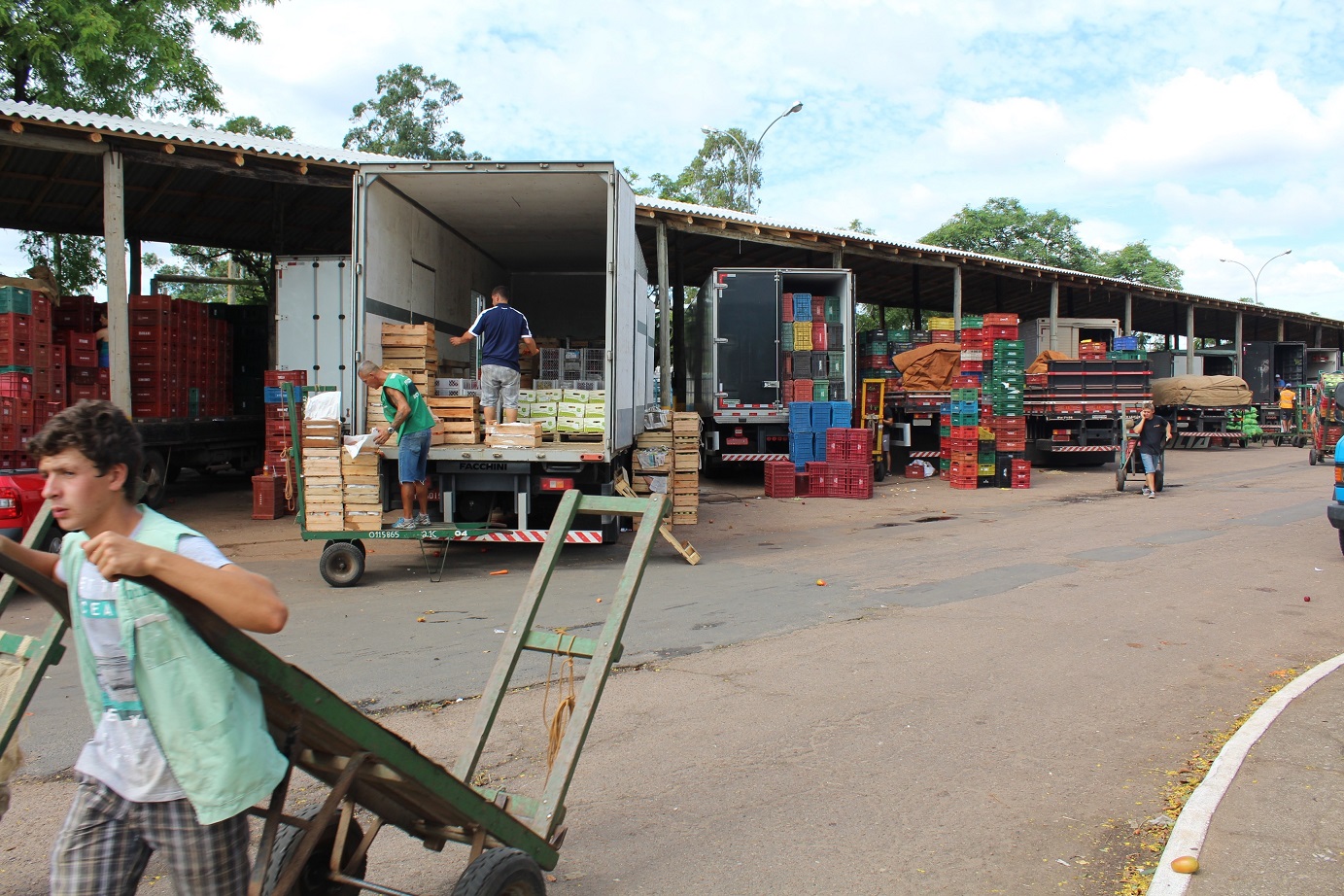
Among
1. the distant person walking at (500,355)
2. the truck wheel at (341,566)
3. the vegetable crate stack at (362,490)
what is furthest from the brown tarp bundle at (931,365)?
the truck wheel at (341,566)

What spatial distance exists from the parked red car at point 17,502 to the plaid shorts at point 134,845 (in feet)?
24.4

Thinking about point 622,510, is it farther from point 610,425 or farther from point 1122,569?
point 1122,569

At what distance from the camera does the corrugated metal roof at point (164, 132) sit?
36.3ft

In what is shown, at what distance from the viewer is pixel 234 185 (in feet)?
52.6

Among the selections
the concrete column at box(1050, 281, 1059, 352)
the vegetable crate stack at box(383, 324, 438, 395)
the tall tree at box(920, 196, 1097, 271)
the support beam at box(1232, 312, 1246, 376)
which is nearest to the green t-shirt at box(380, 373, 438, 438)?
the vegetable crate stack at box(383, 324, 438, 395)

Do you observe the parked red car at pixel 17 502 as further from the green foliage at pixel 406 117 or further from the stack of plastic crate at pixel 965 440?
the green foliage at pixel 406 117

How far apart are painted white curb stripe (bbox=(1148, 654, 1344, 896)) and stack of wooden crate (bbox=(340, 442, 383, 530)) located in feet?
23.8

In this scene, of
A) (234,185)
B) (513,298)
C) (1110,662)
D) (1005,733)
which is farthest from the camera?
(513,298)

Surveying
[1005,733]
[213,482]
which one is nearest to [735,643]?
[1005,733]

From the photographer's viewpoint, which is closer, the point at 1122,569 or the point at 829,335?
the point at 1122,569

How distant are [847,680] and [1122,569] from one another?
196 inches

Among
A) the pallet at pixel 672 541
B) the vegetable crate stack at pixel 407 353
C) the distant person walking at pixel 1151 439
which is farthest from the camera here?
the distant person walking at pixel 1151 439

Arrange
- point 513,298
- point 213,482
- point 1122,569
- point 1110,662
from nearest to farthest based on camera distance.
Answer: point 1110,662, point 1122,569, point 513,298, point 213,482

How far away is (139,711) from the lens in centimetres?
218
